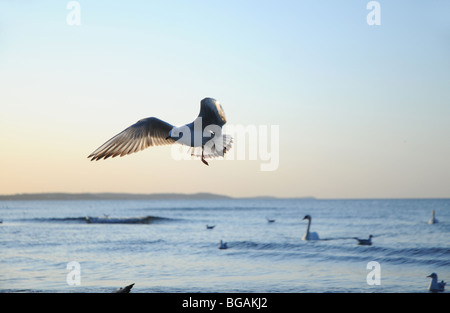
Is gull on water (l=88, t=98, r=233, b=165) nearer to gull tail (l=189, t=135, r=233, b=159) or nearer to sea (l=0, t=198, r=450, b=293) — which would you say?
gull tail (l=189, t=135, r=233, b=159)

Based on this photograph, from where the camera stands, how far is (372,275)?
45.9ft

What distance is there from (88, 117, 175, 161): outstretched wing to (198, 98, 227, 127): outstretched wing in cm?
80

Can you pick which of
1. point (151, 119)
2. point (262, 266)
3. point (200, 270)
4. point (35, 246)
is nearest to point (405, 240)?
point (262, 266)

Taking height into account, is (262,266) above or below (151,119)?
below

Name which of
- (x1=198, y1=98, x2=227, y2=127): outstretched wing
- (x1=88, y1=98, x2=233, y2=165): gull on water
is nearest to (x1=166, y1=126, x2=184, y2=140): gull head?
(x1=88, y1=98, x2=233, y2=165): gull on water

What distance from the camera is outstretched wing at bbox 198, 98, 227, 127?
5.30 metres

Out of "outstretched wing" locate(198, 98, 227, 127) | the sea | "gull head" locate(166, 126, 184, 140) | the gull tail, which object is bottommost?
the sea

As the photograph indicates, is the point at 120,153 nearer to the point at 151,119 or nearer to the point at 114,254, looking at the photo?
the point at 151,119

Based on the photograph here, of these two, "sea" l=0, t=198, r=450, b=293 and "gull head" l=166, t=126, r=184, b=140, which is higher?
"gull head" l=166, t=126, r=184, b=140

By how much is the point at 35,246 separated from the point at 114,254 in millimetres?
5414

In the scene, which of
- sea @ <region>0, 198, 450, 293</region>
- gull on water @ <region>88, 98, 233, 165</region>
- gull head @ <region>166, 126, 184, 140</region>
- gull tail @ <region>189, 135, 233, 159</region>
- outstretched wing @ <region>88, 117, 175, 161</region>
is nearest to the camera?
gull on water @ <region>88, 98, 233, 165</region>
